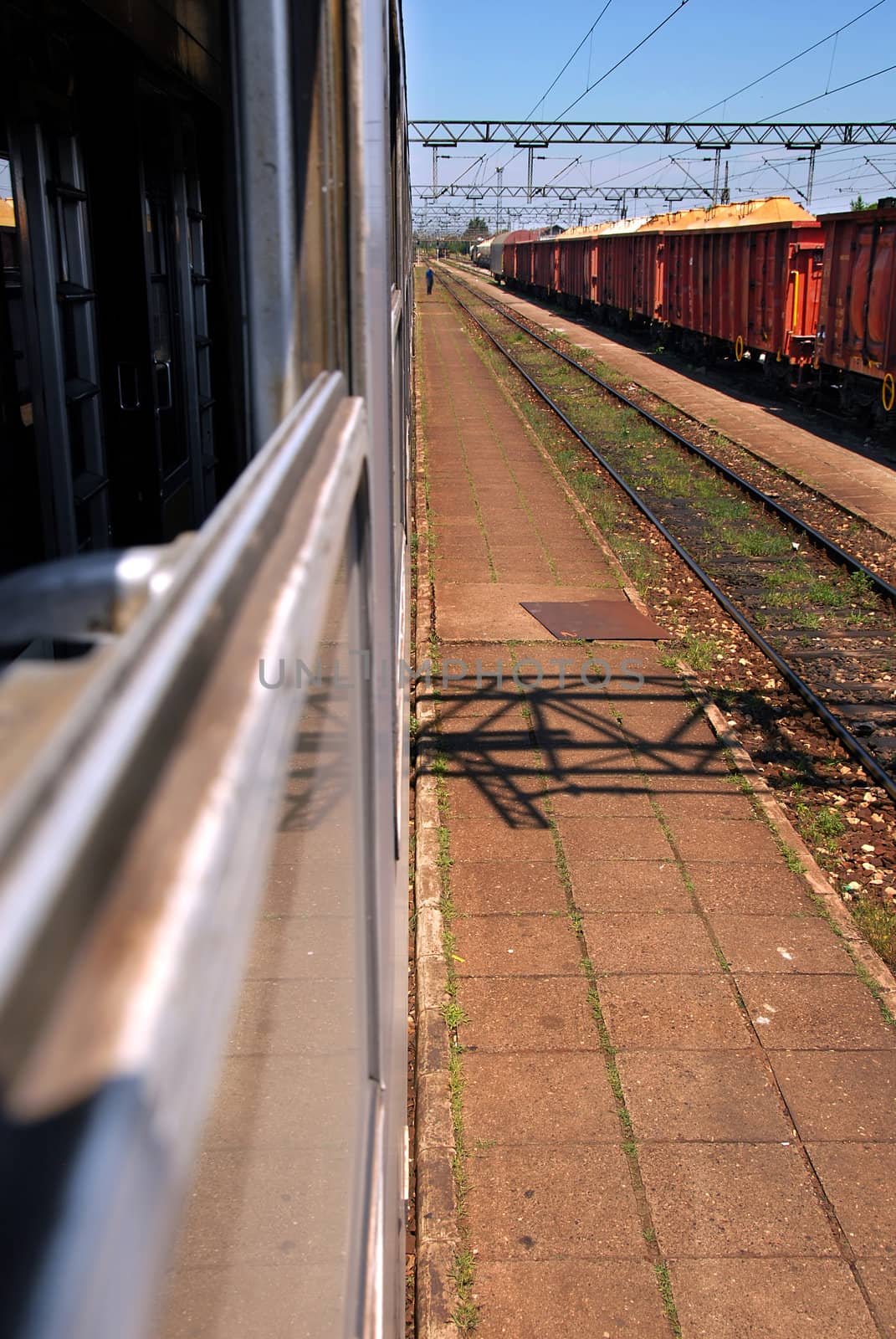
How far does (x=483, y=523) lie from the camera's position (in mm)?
10141

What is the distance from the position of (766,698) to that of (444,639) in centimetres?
200

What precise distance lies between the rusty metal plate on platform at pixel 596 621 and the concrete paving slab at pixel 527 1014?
3504 mm

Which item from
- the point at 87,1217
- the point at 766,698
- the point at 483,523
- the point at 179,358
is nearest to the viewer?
the point at 87,1217

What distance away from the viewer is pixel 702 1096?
3.38 meters

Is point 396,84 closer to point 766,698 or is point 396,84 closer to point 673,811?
point 673,811

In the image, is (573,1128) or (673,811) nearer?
(573,1128)

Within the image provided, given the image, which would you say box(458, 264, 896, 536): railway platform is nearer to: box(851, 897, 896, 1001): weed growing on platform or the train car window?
box(851, 897, 896, 1001): weed growing on platform

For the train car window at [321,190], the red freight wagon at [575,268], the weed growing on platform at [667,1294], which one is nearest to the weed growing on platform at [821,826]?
the weed growing on platform at [667,1294]

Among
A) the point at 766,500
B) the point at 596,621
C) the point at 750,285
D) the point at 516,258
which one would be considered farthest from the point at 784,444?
the point at 516,258

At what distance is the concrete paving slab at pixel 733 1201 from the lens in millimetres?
2885

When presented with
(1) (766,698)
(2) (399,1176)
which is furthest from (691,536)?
(2) (399,1176)

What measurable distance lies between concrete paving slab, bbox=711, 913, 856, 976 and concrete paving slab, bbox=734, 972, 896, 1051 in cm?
5

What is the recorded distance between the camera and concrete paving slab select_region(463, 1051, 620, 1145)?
10.6 ft

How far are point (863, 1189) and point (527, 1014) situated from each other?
1.15 metres
